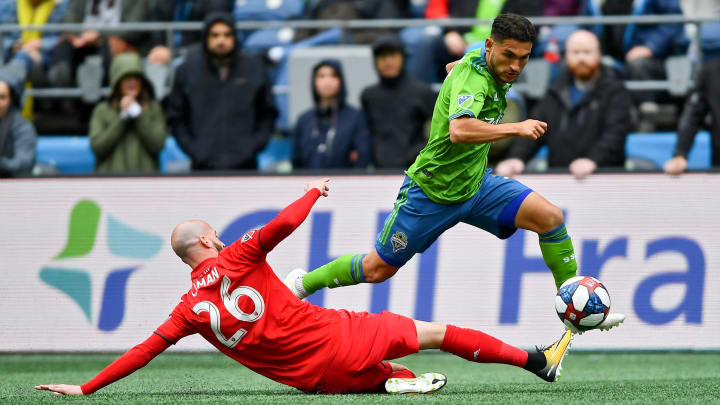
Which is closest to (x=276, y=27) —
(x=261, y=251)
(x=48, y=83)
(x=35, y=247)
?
(x=48, y=83)

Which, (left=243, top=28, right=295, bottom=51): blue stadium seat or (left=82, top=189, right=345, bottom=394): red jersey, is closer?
(left=82, top=189, right=345, bottom=394): red jersey

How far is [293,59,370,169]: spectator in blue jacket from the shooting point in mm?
10227

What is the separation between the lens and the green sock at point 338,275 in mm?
7266

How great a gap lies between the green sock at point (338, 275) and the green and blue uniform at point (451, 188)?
25 cm

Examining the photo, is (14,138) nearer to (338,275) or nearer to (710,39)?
(338,275)

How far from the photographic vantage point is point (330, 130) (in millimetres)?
10281

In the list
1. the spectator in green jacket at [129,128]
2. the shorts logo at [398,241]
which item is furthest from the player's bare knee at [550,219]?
the spectator in green jacket at [129,128]

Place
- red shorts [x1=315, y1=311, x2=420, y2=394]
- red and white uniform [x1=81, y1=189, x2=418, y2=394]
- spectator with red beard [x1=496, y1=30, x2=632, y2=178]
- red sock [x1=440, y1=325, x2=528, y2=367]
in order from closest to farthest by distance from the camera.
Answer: red and white uniform [x1=81, y1=189, x2=418, y2=394]
red shorts [x1=315, y1=311, x2=420, y2=394]
red sock [x1=440, y1=325, x2=528, y2=367]
spectator with red beard [x1=496, y1=30, x2=632, y2=178]

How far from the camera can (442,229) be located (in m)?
6.95

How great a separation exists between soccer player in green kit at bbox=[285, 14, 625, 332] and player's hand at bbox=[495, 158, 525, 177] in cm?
226

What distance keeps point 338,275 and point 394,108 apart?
322 centimetres

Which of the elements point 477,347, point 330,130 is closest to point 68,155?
point 330,130

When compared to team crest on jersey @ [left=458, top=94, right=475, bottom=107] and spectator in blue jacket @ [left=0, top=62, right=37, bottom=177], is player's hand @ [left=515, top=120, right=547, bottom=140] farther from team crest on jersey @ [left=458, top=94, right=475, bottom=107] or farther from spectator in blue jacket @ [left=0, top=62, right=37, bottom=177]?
spectator in blue jacket @ [left=0, top=62, right=37, bottom=177]

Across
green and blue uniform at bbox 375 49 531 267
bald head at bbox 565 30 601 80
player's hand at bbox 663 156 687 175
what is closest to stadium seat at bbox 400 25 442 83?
bald head at bbox 565 30 601 80
